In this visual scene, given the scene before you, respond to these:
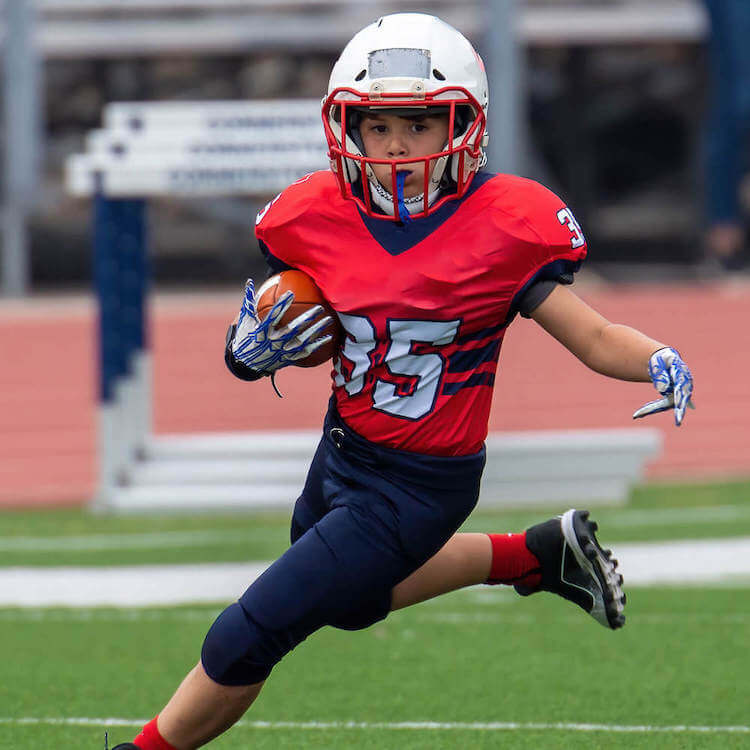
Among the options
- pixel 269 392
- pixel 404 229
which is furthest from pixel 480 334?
pixel 269 392

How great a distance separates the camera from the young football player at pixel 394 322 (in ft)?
11.2

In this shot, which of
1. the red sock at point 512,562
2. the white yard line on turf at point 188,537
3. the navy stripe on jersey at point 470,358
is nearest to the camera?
the navy stripe on jersey at point 470,358

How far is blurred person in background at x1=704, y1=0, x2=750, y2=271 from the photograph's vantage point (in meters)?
16.2

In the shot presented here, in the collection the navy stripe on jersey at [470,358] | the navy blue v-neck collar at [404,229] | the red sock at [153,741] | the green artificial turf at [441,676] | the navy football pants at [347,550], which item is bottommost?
the green artificial turf at [441,676]

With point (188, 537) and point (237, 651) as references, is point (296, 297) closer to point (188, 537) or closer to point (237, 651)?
point (237, 651)

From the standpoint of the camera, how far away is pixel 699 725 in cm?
420

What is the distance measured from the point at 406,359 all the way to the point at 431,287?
0.57ft

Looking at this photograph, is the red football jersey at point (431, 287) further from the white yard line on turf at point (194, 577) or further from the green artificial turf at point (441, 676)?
the white yard line on turf at point (194, 577)

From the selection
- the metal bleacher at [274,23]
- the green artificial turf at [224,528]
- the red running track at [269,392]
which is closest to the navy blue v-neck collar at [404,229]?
the green artificial turf at [224,528]

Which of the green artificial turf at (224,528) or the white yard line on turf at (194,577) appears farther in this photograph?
the green artificial turf at (224,528)

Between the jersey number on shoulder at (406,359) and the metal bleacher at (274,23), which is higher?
the jersey number on shoulder at (406,359)

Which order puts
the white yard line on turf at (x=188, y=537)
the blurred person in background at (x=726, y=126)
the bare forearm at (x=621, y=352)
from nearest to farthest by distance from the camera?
1. the bare forearm at (x=621, y=352)
2. the white yard line on turf at (x=188, y=537)
3. the blurred person in background at (x=726, y=126)

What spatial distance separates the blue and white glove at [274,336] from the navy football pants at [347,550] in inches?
8.2

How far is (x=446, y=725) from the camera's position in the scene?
4.25 meters
